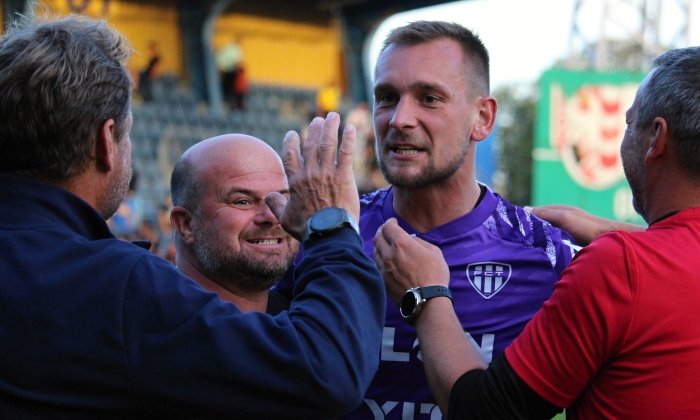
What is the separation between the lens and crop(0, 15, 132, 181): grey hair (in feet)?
6.25

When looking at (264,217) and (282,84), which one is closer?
(264,217)

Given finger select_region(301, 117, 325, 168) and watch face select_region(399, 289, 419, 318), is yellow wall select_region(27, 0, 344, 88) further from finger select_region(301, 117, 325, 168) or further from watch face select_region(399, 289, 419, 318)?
finger select_region(301, 117, 325, 168)

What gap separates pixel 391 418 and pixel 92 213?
50.1 inches

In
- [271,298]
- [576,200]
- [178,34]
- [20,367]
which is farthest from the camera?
[178,34]

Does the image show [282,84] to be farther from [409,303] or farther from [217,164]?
[409,303]

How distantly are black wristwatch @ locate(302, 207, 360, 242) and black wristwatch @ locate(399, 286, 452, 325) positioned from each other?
18.2 inches

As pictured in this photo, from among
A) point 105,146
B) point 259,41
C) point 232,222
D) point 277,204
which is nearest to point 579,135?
point 259,41

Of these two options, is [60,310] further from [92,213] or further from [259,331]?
[259,331]

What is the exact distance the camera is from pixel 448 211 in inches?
121

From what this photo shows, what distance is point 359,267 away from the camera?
1.96 meters

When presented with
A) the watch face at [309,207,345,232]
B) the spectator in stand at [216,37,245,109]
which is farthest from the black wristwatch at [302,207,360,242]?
the spectator in stand at [216,37,245,109]

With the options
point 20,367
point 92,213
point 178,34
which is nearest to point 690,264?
point 92,213

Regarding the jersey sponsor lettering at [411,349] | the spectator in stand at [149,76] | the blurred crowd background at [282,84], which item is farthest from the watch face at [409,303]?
the spectator in stand at [149,76]

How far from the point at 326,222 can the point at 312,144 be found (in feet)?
0.65
